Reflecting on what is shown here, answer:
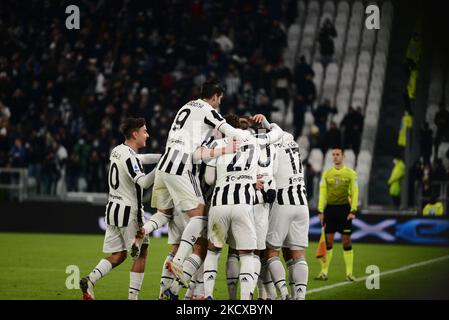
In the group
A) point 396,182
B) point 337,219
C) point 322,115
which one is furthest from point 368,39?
point 337,219

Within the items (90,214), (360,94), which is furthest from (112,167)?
(360,94)

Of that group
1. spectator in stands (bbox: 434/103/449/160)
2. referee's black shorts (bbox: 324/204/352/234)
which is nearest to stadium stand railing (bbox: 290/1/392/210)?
spectator in stands (bbox: 434/103/449/160)

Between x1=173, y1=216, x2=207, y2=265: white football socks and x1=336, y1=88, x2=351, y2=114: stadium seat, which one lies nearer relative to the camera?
x1=173, y1=216, x2=207, y2=265: white football socks

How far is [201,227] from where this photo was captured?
38.4 ft

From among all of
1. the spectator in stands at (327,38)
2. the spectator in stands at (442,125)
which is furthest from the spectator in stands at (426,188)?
Answer: the spectator in stands at (327,38)

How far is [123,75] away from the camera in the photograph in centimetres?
2938

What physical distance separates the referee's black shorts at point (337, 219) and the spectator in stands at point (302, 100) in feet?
33.8

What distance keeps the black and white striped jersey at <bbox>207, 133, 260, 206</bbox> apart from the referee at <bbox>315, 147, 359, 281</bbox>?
17.6 ft

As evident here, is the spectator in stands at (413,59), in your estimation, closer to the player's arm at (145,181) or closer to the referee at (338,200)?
the referee at (338,200)

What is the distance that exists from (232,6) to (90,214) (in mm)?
9548

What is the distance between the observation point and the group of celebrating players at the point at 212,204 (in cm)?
1134

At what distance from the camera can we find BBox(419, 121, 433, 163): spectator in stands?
24375 mm

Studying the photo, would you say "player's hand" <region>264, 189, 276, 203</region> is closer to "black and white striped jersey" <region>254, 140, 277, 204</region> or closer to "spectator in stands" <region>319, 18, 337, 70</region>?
"black and white striped jersey" <region>254, 140, 277, 204</region>
